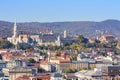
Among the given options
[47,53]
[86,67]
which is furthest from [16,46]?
[86,67]

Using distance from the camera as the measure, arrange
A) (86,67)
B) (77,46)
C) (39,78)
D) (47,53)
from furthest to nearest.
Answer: (77,46), (47,53), (86,67), (39,78)

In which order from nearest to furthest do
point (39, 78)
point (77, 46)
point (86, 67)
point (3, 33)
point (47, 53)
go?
1. point (39, 78)
2. point (86, 67)
3. point (47, 53)
4. point (77, 46)
5. point (3, 33)

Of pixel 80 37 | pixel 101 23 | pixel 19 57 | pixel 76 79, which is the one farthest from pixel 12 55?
pixel 101 23

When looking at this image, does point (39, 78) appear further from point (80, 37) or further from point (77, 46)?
point (80, 37)

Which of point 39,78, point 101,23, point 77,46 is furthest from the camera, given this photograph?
point 101,23

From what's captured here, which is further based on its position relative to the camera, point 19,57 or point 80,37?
point 80,37

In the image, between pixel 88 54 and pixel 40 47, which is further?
pixel 40 47

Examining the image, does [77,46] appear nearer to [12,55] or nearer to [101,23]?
[12,55]

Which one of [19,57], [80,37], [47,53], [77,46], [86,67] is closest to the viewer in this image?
[86,67]
